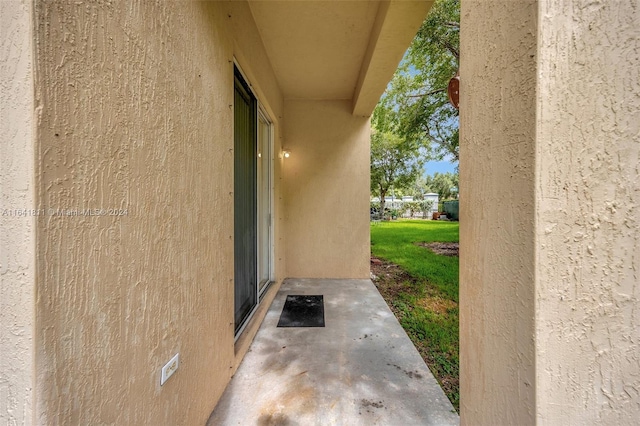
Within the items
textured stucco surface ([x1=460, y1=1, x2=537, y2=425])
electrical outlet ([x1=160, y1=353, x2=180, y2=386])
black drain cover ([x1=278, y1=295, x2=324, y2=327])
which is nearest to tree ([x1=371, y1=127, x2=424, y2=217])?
black drain cover ([x1=278, y1=295, x2=324, y2=327])

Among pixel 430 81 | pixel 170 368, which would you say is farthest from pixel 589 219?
pixel 430 81

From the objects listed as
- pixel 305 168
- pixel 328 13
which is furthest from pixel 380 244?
pixel 328 13

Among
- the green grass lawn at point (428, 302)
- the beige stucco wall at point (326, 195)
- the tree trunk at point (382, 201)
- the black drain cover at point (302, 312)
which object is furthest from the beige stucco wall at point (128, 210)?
the tree trunk at point (382, 201)

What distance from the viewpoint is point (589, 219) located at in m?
0.66

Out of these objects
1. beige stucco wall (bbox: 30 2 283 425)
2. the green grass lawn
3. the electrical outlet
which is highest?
beige stucco wall (bbox: 30 2 283 425)

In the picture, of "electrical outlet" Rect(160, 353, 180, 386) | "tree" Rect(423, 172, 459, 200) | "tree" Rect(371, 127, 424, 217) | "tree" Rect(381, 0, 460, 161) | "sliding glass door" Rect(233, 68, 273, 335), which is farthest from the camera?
"tree" Rect(423, 172, 459, 200)

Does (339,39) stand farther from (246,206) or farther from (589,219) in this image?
(589,219)

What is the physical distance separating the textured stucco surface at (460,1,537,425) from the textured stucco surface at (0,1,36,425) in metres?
1.32

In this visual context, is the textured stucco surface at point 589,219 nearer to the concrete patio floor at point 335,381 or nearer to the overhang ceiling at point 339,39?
the concrete patio floor at point 335,381

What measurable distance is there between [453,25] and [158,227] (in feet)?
18.3

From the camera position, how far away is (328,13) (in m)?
2.53

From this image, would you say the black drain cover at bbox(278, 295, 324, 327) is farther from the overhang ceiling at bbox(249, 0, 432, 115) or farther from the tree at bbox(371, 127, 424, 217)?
the tree at bbox(371, 127, 424, 217)

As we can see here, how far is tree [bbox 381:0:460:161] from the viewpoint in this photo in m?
4.28

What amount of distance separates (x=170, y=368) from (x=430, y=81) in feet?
22.3
